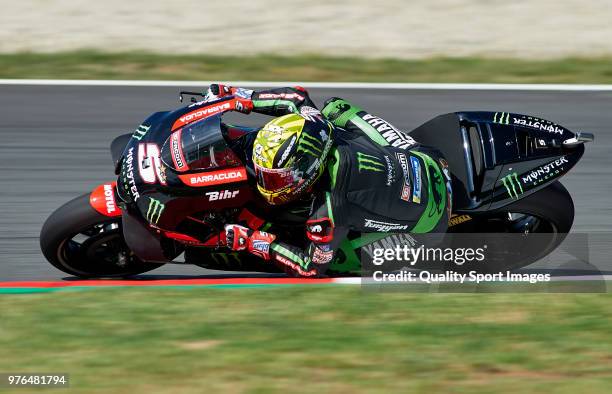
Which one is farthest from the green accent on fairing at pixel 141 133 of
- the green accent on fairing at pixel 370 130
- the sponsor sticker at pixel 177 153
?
the green accent on fairing at pixel 370 130

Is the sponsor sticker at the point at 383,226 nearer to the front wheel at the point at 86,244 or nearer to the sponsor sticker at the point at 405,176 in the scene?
the sponsor sticker at the point at 405,176

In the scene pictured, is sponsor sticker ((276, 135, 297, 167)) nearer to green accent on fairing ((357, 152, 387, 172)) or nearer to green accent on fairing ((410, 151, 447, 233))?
green accent on fairing ((357, 152, 387, 172))

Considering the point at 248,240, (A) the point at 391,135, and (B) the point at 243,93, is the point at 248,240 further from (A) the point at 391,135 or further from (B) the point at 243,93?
(A) the point at 391,135

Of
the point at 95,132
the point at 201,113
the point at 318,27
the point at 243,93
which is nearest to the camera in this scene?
the point at 201,113

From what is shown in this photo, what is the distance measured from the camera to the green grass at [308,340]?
192 inches

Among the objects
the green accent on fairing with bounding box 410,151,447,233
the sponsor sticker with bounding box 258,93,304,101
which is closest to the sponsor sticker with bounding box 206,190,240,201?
the sponsor sticker with bounding box 258,93,304,101

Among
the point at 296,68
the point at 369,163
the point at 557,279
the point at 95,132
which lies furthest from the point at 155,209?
the point at 296,68

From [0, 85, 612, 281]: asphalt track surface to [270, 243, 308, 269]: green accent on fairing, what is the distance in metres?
1.19

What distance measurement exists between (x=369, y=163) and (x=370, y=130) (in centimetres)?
48

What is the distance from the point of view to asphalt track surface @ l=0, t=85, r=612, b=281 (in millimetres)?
7258

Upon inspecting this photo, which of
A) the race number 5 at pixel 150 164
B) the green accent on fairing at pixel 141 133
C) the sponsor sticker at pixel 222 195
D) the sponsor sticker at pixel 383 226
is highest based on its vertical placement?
the green accent on fairing at pixel 141 133

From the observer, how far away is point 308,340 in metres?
5.23

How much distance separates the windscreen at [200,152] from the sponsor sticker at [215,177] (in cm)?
4

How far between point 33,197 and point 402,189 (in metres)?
3.34
